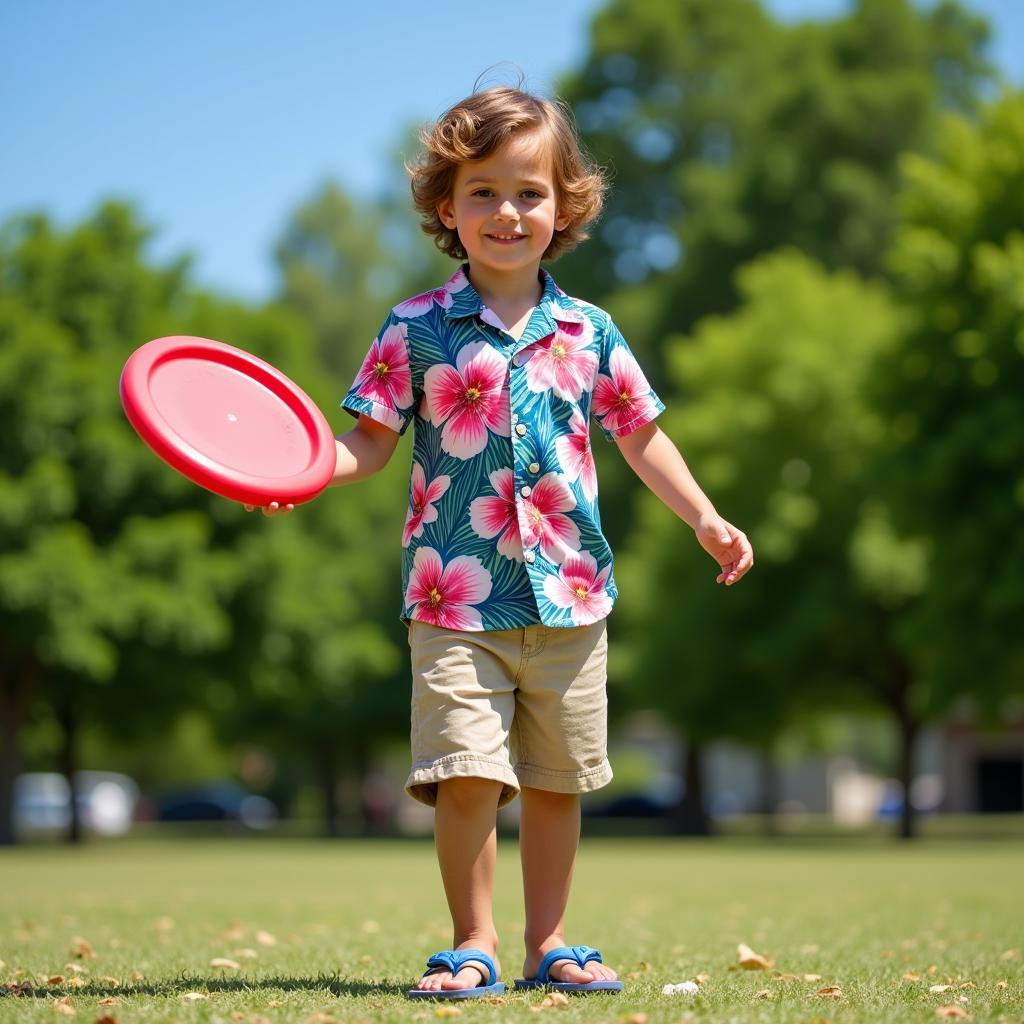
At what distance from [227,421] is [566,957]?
1.90m

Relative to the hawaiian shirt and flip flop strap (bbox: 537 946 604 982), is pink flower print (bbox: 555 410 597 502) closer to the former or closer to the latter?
the hawaiian shirt

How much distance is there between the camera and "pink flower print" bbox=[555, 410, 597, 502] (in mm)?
4891

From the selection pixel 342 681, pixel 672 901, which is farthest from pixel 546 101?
pixel 342 681

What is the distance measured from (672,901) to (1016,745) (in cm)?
5216

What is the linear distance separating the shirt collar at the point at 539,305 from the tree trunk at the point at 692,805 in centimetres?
3276

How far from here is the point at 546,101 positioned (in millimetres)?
5184

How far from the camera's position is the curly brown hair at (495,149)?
4.95 metres

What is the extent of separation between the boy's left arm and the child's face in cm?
69

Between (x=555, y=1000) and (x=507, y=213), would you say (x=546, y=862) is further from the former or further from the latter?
Result: (x=507, y=213)

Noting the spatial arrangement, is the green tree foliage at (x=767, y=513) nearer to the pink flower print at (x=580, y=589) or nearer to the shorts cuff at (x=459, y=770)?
the pink flower print at (x=580, y=589)

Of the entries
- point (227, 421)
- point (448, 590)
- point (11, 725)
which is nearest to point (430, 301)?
point (227, 421)

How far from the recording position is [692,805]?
38.1 metres

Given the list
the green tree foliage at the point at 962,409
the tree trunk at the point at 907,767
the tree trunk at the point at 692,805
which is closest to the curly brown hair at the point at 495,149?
the green tree foliage at the point at 962,409

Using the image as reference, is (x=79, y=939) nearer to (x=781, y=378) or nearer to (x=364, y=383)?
(x=364, y=383)
